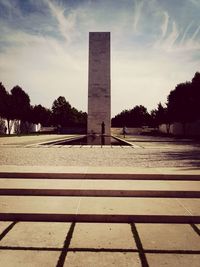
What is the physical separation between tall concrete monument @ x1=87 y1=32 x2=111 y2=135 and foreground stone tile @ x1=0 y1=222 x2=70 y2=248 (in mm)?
43170

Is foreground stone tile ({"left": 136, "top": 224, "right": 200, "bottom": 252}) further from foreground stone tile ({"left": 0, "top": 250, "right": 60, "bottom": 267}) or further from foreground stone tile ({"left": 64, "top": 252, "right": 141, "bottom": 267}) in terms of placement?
foreground stone tile ({"left": 0, "top": 250, "right": 60, "bottom": 267})

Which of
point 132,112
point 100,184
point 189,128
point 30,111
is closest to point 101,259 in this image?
point 100,184

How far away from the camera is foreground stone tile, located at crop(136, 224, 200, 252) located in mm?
3291

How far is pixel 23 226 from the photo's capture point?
3877 millimetres

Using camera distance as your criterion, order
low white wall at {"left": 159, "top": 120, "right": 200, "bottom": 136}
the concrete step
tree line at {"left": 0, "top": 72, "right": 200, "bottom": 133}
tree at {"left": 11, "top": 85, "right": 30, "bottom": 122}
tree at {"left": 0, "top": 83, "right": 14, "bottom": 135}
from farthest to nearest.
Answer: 1. tree at {"left": 11, "top": 85, "right": 30, "bottom": 122}
2. tree at {"left": 0, "top": 83, "right": 14, "bottom": 135}
3. low white wall at {"left": 159, "top": 120, "right": 200, "bottom": 136}
4. tree line at {"left": 0, "top": 72, "right": 200, "bottom": 133}
5. the concrete step

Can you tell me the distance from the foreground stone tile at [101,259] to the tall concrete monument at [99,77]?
4395 centimetres

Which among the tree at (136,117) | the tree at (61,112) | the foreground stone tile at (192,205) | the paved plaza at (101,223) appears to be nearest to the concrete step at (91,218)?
the paved plaza at (101,223)

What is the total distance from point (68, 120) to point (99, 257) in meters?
83.8

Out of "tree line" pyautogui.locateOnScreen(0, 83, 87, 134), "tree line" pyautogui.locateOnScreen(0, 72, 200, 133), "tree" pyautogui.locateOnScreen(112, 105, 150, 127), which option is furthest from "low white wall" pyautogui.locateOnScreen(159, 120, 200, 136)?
"tree" pyautogui.locateOnScreen(112, 105, 150, 127)

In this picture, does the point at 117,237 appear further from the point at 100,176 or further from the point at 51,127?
the point at 51,127

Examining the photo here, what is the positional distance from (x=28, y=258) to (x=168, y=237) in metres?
1.73

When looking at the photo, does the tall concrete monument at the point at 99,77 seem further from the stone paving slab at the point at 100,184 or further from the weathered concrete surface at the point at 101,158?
the stone paving slab at the point at 100,184

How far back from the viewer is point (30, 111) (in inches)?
2753

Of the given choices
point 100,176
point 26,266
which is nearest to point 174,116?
point 100,176
